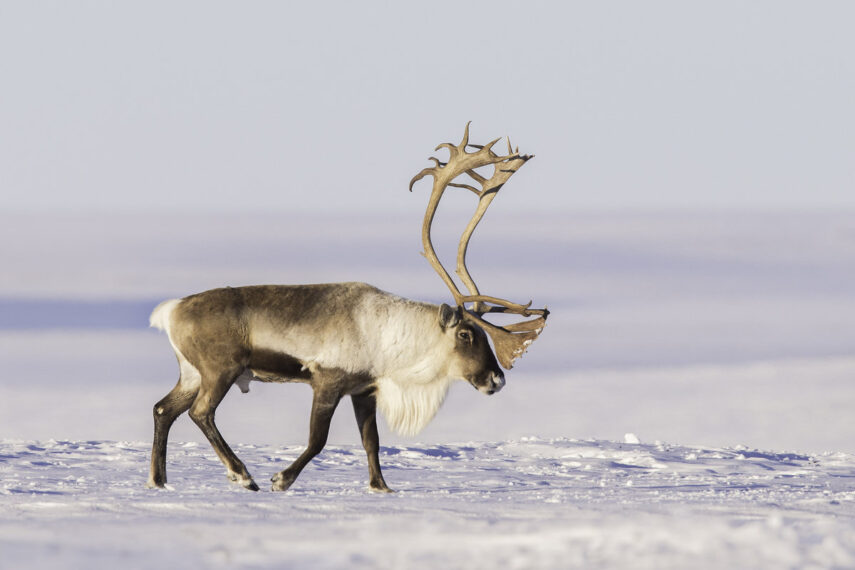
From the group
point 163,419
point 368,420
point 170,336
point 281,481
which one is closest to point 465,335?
point 368,420

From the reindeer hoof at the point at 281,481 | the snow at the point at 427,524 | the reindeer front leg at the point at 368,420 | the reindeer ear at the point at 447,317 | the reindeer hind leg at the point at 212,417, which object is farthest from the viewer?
the reindeer front leg at the point at 368,420

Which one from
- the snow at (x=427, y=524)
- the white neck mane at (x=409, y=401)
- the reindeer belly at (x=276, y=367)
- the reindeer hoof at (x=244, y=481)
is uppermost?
the reindeer belly at (x=276, y=367)

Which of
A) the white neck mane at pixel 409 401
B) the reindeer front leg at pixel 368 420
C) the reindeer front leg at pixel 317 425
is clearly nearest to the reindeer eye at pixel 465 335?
the white neck mane at pixel 409 401

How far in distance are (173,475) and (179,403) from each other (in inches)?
52.0

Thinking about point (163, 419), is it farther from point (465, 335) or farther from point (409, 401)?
point (465, 335)

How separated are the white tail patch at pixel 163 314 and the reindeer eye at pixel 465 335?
237cm

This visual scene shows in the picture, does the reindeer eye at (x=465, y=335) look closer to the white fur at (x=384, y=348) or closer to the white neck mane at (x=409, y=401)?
the white fur at (x=384, y=348)

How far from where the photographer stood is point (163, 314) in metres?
9.80

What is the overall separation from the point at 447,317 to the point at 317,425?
A: 1.37 meters

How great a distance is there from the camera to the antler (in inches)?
388

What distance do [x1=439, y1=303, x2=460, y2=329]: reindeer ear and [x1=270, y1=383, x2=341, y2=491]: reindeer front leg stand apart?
1.03 meters

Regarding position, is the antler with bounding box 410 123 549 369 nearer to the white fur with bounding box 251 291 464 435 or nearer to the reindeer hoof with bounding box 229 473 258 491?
the white fur with bounding box 251 291 464 435

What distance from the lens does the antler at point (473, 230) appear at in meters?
9.85

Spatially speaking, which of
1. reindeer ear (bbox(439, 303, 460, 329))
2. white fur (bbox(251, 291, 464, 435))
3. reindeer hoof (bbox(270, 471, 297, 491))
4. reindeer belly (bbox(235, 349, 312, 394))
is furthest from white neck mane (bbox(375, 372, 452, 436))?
reindeer hoof (bbox(270, 471, 297, 491))
